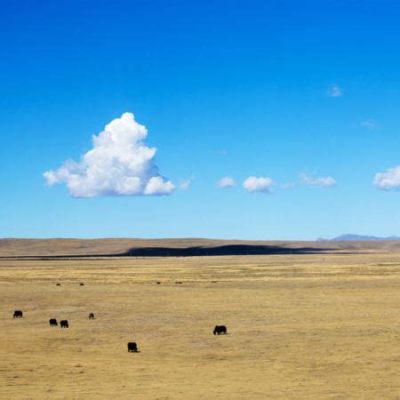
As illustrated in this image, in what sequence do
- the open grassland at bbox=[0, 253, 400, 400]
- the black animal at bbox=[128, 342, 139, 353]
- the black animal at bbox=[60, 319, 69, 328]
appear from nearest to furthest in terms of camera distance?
the open grassland at bbox=[0, 253, 400, 400] < the black animal at bbox=[128, 342, 139, 353] < the black animal at bbox=[60, 319, 69, 328]

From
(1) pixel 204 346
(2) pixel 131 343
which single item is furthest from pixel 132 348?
(1) pixel 204 346

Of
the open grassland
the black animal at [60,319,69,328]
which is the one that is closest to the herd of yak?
the black animal at [60,319,69,328]

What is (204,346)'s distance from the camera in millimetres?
30453

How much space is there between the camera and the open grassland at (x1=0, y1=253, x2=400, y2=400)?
72.2 feet

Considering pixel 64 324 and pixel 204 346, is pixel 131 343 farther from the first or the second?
pixel 64 324

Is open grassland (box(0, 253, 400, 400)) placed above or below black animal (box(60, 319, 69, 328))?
below

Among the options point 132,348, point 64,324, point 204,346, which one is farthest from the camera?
point 64,324

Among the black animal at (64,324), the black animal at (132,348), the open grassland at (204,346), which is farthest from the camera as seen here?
the black animal at (64,324)

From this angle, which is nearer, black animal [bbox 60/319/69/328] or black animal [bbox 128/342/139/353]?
black animal [bbox 128/342/139/353]

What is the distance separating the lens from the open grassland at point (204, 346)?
72.2 feet

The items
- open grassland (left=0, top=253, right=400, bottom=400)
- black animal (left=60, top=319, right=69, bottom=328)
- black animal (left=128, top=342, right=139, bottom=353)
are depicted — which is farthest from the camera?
black animal (left=60, top=319, right=69, bottom=328)

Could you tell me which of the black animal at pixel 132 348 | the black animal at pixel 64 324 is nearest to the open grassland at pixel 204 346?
the black animal at pixel 132 348

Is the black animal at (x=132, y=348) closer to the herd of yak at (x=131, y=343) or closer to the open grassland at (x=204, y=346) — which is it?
the herd of yak at (x=131, y=343)

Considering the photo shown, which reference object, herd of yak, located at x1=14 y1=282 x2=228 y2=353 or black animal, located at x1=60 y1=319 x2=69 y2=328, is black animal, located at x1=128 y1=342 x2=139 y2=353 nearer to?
herd of yak, located at x1=14 y1=282 x2=228 y2=353
